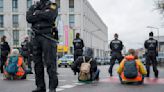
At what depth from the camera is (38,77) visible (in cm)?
784

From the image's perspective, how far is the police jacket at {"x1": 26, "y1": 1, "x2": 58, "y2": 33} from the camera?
7.59 m

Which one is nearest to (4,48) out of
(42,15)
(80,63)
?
(80,63)

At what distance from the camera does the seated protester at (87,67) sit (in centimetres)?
1288

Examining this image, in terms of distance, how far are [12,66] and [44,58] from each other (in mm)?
6573

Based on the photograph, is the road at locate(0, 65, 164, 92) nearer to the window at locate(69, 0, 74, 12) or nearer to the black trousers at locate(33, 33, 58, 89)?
the black trousers at locate(33, 33, 58, 89)

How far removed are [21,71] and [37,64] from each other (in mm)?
6624

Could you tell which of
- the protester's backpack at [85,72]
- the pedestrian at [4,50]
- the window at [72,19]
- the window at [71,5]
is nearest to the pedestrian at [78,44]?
the pedestrian at [4,50]

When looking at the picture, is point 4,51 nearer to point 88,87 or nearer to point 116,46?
point 116,46

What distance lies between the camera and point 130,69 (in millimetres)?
12531

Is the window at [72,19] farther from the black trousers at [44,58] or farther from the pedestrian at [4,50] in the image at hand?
the black trousers at [44,58]

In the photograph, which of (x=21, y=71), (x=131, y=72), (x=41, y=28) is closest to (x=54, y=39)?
(x=41, y=28)

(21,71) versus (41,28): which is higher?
(41,28)

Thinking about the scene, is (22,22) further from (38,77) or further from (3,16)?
(38,77)

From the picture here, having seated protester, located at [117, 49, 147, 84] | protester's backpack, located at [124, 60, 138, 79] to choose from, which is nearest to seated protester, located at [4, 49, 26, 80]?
seated protester, located at [117, 49, 147, 84]
